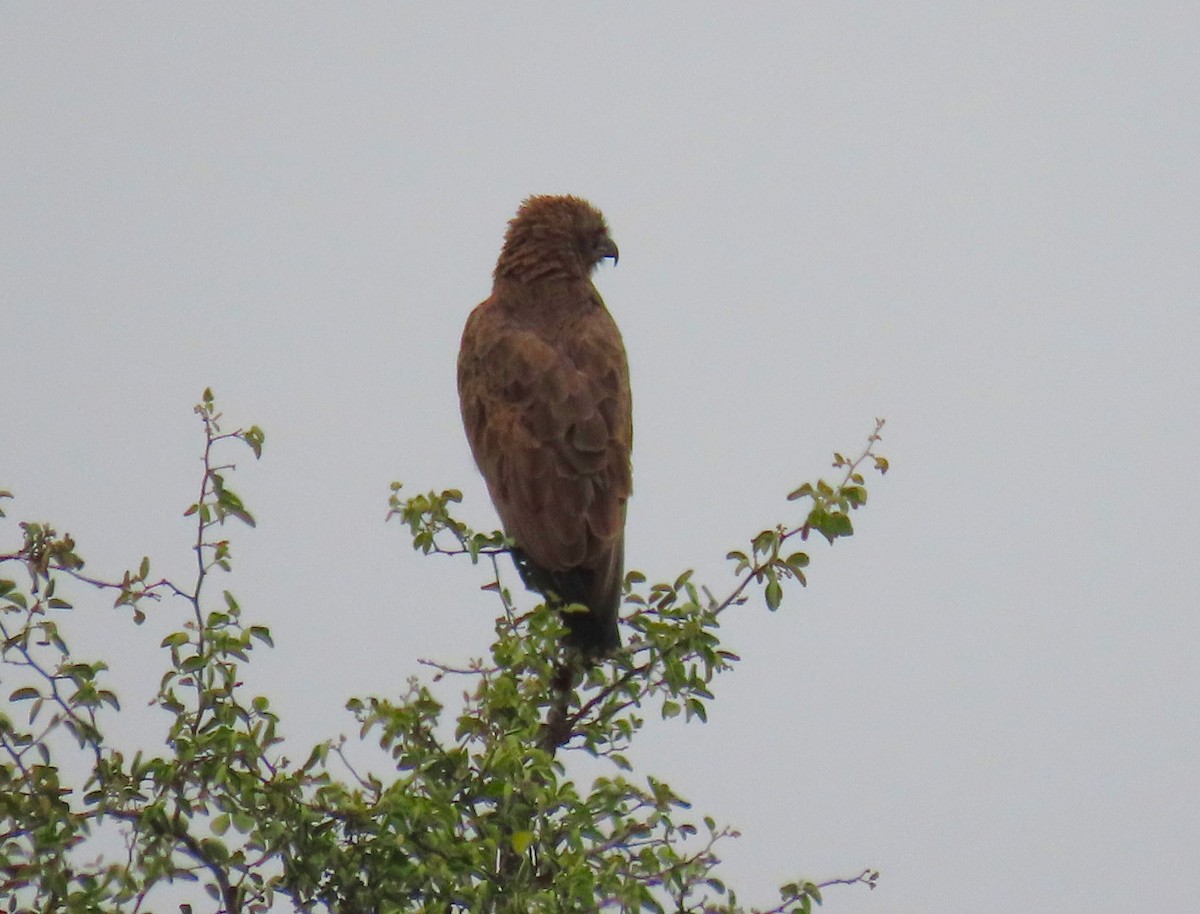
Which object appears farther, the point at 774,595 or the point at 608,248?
the point at 608,248

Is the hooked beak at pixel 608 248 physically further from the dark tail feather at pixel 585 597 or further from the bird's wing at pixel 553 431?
the dark tail feather at pixel 585 597

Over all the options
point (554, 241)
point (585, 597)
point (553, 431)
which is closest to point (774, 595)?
point (585, 597)

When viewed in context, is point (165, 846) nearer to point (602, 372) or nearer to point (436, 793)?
point (436, 793)

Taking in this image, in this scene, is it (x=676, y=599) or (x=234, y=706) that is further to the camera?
(x=676, y=599)

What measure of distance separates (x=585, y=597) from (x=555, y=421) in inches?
34.0

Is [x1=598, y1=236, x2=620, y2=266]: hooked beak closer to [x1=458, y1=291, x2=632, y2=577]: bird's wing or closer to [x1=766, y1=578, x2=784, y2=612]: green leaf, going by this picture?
[x1=458, y1=291, x2=632, y2=577]: bird's wing

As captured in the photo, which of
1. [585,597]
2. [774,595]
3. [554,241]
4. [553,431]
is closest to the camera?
[774,595]

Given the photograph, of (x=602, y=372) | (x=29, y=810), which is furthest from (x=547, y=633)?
(x=602, y=372)

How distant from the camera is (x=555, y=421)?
6141mm

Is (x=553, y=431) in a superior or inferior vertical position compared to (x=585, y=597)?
superior

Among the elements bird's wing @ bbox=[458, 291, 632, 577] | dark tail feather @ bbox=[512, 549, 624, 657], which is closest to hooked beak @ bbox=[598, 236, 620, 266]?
bird's wing @ bbox=[458, 291, 632, 577]

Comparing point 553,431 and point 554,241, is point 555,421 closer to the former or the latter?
point 553,431

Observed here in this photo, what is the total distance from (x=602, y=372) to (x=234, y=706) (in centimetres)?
281

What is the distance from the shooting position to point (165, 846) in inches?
150
